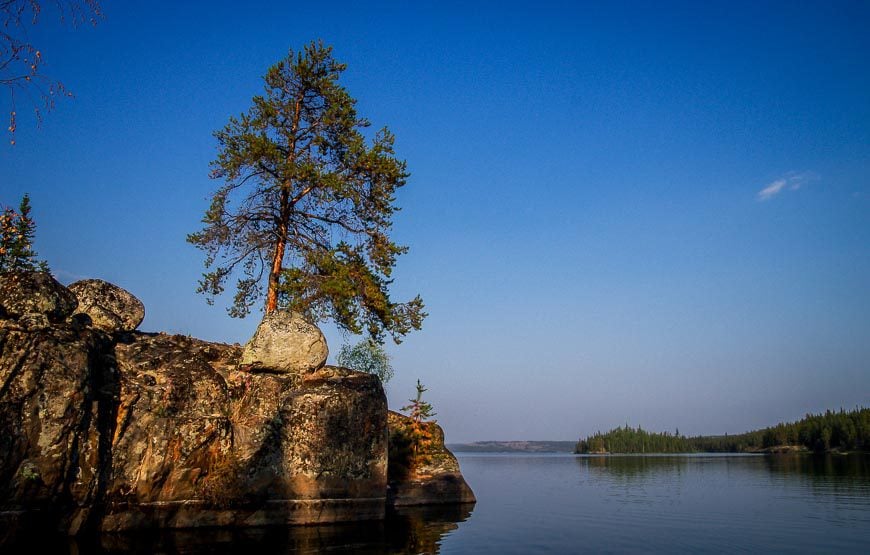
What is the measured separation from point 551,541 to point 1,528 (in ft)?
54.3

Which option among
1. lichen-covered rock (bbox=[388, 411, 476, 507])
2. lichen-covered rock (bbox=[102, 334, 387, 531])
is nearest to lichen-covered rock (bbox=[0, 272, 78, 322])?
lichen-covered rock (bbox=[102, 334, 387, 531])

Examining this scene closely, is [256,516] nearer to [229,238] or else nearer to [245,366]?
[245,366]

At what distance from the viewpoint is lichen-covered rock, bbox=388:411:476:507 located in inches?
1200

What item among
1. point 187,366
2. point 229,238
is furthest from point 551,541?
point 229,238

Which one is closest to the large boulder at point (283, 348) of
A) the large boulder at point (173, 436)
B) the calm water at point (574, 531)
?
the large boulder at point (173, 436)

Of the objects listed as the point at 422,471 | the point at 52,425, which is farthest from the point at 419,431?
the point at 52,425

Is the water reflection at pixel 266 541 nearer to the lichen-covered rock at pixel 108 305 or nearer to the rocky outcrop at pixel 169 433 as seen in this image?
the rocky outcrop at pixel 169 433

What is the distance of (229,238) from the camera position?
1200 inches

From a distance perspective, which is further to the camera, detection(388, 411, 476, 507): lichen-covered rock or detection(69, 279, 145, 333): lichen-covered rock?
detection(388, 411, 476, 507): lichen-covered rock

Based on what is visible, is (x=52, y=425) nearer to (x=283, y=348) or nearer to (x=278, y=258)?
(x=283, y=348)

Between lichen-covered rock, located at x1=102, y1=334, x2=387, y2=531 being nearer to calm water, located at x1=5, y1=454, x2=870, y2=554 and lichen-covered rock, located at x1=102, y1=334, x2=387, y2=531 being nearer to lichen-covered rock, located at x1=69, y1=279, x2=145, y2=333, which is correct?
lichen-covered rock, located at x1=69, y1=279, x2=145, y2=333

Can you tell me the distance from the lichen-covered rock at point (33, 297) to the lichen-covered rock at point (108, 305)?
6.31ft

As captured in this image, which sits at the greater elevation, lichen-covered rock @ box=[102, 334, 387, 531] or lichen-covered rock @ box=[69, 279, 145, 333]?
lichen-covered rock @ box=[69, 279, 145, 333]

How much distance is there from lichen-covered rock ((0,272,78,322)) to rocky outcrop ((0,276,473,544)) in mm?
69
